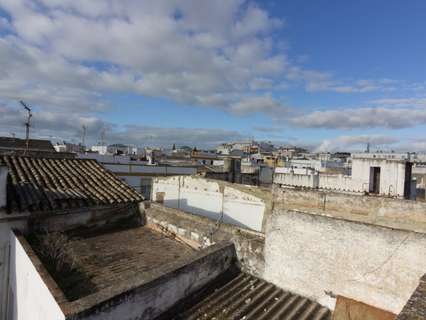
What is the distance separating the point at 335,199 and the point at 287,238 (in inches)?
55.8

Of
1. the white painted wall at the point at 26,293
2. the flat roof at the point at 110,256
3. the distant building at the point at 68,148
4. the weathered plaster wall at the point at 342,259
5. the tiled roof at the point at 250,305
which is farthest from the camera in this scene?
the distant building at the point at 68,148

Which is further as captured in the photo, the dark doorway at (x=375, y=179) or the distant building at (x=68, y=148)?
the distant building at (x=68, y=148)

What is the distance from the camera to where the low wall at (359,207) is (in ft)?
19.1

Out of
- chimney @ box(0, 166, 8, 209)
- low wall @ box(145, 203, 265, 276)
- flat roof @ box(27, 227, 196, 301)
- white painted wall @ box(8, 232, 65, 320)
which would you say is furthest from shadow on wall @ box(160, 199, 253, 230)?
chimney @ box(0, 166, 8, 209)

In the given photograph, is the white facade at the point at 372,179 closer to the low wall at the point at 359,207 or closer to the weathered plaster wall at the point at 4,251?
the low wall at the point at 359,207

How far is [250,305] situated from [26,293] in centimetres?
486

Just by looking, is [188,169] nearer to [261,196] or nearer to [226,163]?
[226,163]

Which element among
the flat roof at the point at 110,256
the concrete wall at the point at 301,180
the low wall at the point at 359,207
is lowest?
the flat roof at the point at 110,256

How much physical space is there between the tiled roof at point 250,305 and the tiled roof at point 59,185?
17.5ft

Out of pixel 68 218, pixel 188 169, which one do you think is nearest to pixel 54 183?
pixel 68 218

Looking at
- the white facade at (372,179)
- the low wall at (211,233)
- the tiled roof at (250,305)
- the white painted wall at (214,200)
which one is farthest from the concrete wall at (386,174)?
the tiled roof at (250,305)

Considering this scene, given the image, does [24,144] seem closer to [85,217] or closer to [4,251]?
[85,217]

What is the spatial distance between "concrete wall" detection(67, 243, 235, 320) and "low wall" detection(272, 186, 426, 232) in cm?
200

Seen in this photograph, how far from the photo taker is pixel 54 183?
33.6 ft
